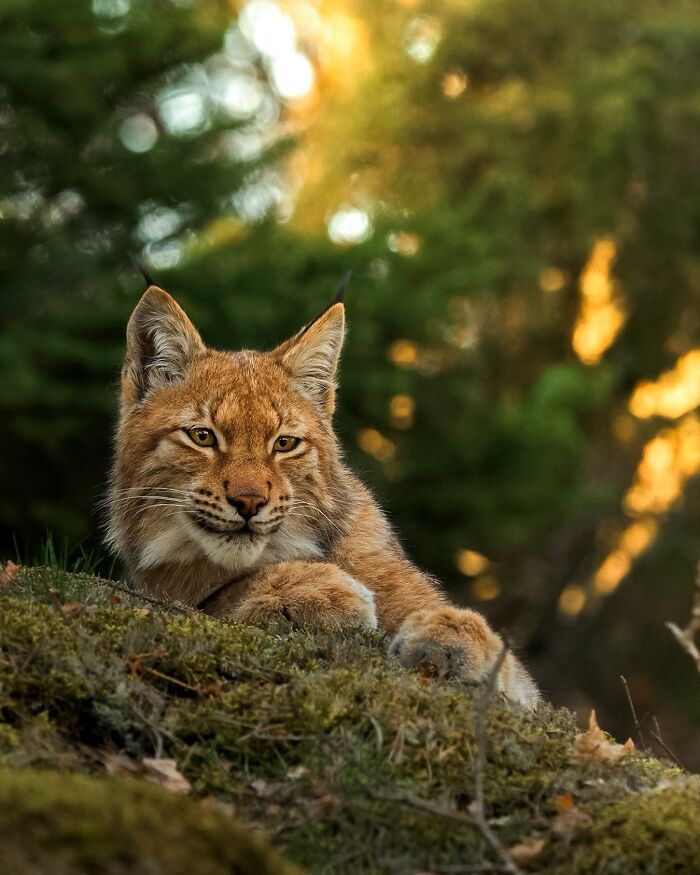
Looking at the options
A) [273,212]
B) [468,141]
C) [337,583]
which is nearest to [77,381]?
[273,212]

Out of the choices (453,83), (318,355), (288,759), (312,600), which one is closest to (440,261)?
(453,83)

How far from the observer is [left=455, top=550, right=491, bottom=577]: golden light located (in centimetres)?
1873

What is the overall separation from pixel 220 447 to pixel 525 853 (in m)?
2.76

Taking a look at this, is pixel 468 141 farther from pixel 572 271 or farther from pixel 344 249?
pixel 344 249

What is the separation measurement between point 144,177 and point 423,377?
170 inches

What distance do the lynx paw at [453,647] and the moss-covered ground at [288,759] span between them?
0.23 meters

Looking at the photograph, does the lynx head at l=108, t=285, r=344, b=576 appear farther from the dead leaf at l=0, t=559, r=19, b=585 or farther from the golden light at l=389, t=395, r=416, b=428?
the golden light at l=389, t=395, r=416, b=428

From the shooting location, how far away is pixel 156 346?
6.48m

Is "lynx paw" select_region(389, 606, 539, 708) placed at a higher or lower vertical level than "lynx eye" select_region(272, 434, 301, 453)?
lower

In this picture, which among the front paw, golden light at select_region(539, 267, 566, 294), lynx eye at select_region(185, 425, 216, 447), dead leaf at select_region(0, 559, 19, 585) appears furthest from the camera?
golden light at select_region(539, 267, 566, 294)

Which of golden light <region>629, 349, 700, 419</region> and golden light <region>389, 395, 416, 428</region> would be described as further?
golden light <region>629, 349, 700, 419</region>

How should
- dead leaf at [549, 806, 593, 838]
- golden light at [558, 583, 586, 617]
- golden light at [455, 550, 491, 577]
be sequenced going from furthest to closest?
golden light at [558, 583, 586, 617], golden light at [455, 550, 491, 577], dead leaf at [549, 806, 593, 838]

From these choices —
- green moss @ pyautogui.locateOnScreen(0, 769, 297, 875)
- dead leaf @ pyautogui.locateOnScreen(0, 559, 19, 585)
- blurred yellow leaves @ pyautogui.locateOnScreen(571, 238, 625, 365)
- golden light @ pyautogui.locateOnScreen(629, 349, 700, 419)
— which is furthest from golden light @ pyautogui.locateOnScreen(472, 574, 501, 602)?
green moss @ pyautogui.locateOnScreen(0, 769, 297, 875)

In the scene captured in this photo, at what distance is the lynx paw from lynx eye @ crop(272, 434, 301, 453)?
3.59ft
